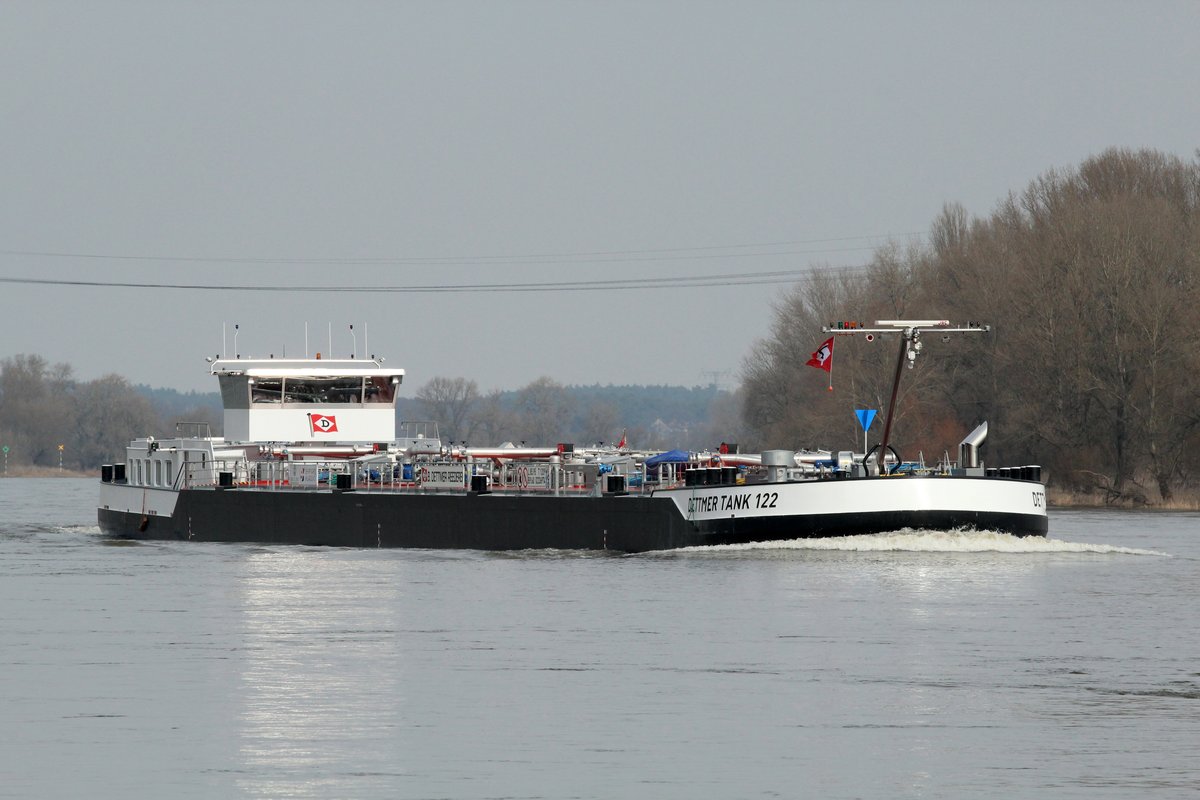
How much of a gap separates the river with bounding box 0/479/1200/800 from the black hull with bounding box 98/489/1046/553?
75 cm

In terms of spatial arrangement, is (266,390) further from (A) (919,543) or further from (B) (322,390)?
(A) (919,543)

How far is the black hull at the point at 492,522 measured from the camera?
45844mm

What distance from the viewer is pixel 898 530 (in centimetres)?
4512

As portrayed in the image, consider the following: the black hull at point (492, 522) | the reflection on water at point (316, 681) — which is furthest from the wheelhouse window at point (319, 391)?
the reflection on water at point (316, 681)

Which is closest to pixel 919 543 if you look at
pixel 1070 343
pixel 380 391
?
pixel 380 391

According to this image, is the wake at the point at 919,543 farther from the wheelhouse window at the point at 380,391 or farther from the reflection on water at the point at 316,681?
the wheelhouse window at the point at 380,391

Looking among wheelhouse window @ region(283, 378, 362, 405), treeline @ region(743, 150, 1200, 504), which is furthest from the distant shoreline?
wheelhouse window @ region(283, 378, 362, 405)

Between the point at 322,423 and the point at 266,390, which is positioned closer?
the point at 266,390

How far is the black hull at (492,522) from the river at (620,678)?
2.47 feet

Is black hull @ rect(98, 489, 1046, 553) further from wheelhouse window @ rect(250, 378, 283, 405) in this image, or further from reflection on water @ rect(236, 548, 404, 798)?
reflection on water @ rect(236, 548, 404, 798)

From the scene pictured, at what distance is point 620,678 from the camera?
24984 mm

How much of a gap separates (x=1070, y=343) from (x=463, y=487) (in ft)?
134

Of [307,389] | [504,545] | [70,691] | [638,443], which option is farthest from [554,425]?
[70,691]

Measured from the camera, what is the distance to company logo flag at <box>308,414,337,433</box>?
64125 millimetres
